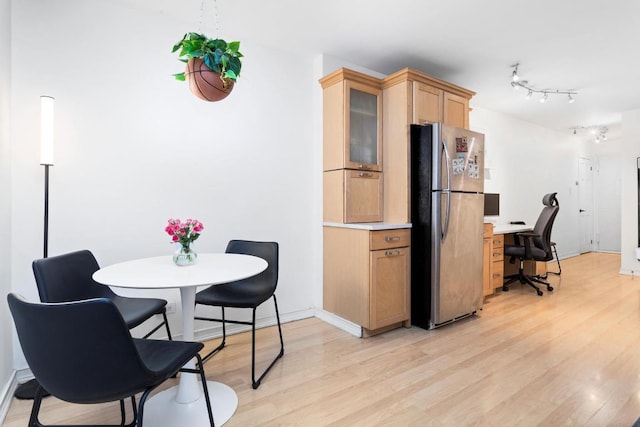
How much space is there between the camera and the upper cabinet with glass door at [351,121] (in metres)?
2.95

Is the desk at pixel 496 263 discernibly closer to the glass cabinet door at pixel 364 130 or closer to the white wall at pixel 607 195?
the glass cabinet door at pixel 364 130

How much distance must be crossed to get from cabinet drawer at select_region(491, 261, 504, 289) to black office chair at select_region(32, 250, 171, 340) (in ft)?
11.7

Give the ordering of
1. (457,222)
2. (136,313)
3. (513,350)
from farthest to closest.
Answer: (457,222)
(513,350)
(136,313)

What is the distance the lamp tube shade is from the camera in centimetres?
193

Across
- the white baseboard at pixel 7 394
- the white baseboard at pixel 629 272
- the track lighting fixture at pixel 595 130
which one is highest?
the track lighting fixture at pixel 595 130

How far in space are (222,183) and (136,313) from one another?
48.9 inches

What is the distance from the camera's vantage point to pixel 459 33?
2787 mm

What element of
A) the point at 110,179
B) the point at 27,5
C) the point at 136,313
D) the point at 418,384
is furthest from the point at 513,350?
the point at 27,5

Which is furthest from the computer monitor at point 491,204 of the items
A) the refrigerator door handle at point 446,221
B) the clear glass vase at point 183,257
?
the clear glass vase at point 183,257

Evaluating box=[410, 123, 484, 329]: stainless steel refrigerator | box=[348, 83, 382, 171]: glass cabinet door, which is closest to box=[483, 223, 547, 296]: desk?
box=[410, 123, 484, 329]: stainless steel refrigerator

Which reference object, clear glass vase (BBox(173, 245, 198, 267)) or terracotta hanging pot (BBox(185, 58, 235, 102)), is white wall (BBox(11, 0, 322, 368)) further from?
terracotta hanging pot (BBox(185, 58, 235, 102))

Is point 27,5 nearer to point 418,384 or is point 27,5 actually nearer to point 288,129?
point 288,129

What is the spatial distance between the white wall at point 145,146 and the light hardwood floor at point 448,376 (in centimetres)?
71

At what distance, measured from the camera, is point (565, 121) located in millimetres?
5684
